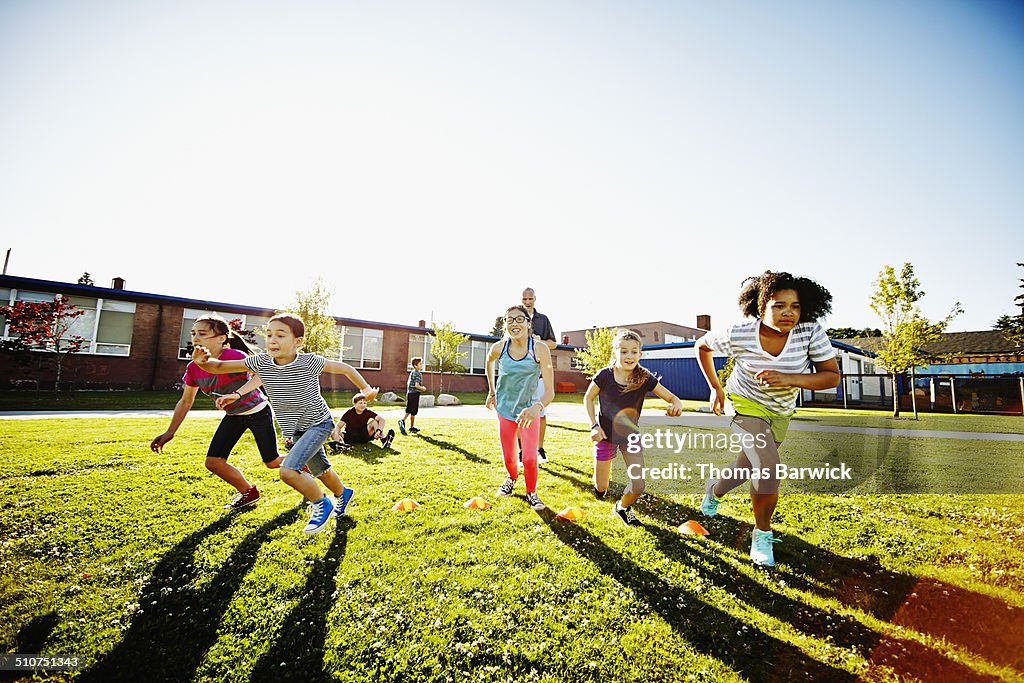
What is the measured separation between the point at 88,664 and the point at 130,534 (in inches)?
78.2

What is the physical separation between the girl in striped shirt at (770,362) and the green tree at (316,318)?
45.8 ft

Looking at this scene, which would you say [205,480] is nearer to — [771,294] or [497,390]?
[497,390]

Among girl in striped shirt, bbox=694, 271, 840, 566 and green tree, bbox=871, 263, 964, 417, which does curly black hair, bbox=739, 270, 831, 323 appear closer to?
girl in striped shirt, bbox=694, 271, 840, 566

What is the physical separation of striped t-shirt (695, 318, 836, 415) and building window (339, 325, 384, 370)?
971 inches

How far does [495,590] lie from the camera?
290 centimetres

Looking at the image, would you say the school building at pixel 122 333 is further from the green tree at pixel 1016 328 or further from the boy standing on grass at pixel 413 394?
the green tree at pixel 1016 328

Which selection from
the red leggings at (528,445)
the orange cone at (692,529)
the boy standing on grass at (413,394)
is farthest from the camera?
the boy standing on grass at (413,394)

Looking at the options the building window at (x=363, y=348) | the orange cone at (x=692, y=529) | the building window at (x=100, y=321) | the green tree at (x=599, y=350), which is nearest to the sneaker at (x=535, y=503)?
the orange cone at (x=692, y=529)

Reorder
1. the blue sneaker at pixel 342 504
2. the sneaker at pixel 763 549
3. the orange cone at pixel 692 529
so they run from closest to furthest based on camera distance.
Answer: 1. the sneaker at pixel 763 549
2. the orange cone at pixel 692 529
3. the blue sneaker at pixel 342 504

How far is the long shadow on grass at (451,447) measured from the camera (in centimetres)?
754

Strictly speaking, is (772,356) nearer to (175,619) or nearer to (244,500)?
(175,619)

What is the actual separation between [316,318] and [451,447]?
38.5ft

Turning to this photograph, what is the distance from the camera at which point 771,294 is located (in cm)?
352

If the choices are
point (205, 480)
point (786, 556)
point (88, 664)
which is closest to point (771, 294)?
point (786, 556)
